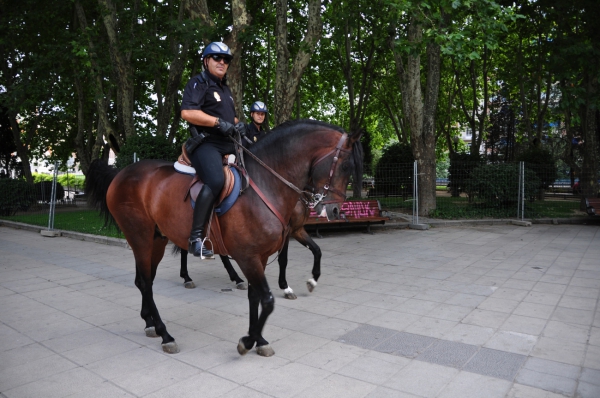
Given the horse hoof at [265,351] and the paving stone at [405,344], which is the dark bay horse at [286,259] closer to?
the horse hoof at [265,351]

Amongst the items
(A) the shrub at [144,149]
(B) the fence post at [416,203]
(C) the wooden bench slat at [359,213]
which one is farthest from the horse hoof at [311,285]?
(A) the shrub at [144,149]

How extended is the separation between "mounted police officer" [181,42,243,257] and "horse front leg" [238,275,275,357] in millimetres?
561

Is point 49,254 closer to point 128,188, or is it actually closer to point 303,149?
point 128,188

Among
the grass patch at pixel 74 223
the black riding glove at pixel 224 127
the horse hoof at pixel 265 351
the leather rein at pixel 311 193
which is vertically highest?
the black riding glove at pixel 224 127

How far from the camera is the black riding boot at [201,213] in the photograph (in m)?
4.04

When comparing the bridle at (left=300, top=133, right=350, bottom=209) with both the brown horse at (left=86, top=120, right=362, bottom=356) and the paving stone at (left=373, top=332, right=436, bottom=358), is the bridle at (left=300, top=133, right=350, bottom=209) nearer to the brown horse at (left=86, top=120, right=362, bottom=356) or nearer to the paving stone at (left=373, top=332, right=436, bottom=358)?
the brown horse at (left=86, top=120, right=362, bottom=356)

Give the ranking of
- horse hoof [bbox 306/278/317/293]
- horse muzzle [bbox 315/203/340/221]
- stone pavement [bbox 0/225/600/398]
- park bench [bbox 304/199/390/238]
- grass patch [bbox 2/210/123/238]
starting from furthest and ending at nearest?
grass patch [bbox 2/210/123/238], park bench [bbox 304/199/390/238], horse hoof [bbox 306/278/317/293], horse muzzle [bbox 315/203/340/221], stone pavement [bbox 0/225/600/398]

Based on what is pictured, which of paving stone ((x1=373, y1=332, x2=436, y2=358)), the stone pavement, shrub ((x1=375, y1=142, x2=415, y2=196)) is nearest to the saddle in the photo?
the stone pavement

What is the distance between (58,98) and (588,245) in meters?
17.5

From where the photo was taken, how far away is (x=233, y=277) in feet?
23.5

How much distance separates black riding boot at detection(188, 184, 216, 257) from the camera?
13.2ft

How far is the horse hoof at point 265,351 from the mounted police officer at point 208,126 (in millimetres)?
1017

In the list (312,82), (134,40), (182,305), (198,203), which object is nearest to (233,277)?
(182,305)

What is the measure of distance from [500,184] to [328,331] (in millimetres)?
12310
